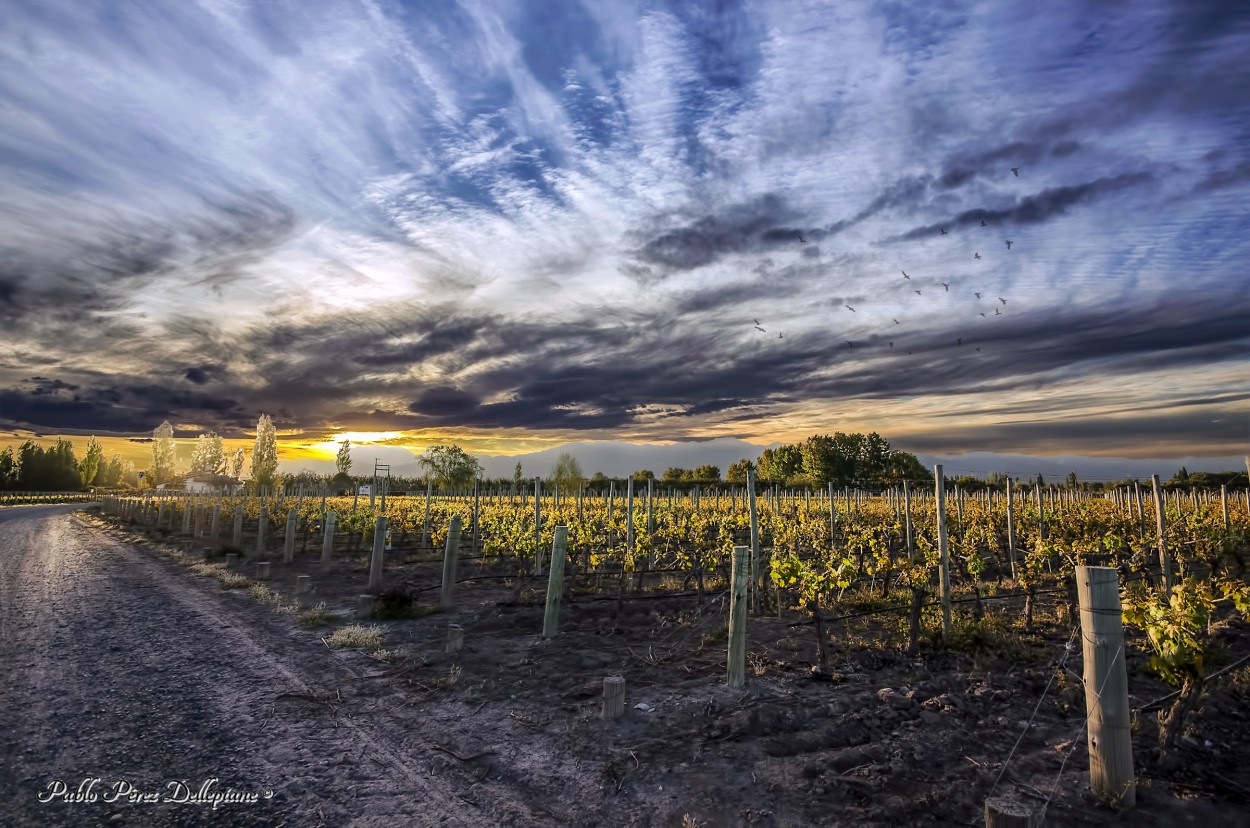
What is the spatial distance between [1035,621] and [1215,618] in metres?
3.07

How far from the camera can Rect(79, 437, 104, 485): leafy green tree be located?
112062mm

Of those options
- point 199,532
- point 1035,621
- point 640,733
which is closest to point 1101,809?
point 640,733

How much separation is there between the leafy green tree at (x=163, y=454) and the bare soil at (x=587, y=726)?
122335mm

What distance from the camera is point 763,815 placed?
4543 millimetres

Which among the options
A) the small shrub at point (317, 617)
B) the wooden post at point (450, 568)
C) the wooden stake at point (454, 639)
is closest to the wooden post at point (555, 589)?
the wooden stake at point (454, 639)

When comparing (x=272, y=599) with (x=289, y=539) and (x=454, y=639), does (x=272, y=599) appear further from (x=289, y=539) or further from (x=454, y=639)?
(x=289, y=539)

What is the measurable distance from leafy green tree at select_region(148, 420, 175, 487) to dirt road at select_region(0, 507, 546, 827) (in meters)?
121

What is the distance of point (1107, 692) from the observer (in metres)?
4.25

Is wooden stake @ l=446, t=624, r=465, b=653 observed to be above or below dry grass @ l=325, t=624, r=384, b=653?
above

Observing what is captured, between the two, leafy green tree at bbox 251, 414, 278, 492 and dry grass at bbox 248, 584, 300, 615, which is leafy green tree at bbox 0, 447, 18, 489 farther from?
dry grass at bbox 248, 584, 300, 615

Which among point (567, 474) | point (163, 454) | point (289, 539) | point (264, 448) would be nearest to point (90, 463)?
point (163, 454)

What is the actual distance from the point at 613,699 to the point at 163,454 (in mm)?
134821

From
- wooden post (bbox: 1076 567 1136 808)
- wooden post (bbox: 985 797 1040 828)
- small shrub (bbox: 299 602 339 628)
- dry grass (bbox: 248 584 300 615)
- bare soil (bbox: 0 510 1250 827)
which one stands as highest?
wooden post (bbox: 1076 567 1136 808)

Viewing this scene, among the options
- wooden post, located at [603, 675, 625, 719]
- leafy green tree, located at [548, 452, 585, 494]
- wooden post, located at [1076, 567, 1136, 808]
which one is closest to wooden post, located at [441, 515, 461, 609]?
wooden post, located at [603, 675, 625, 719]
